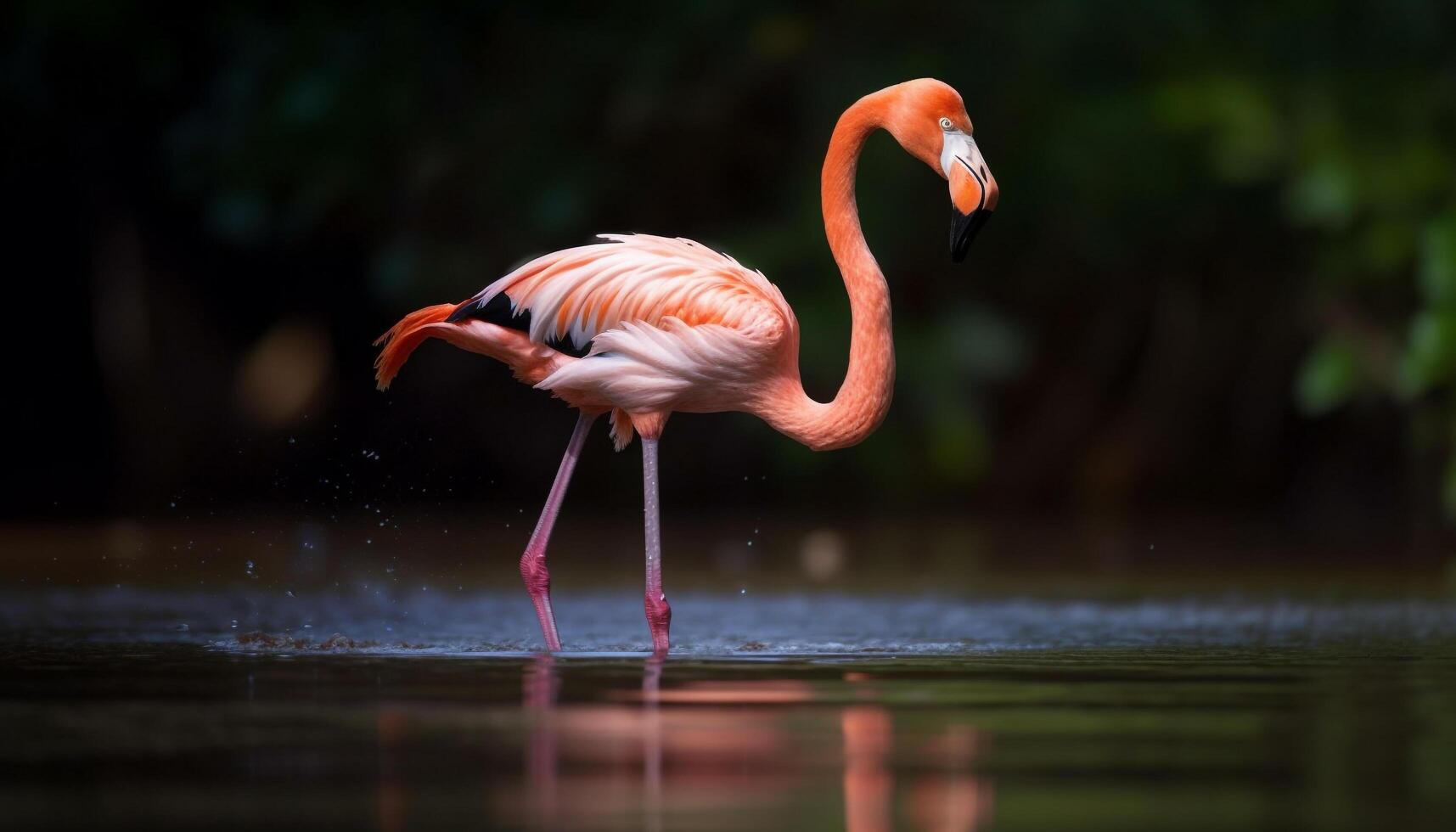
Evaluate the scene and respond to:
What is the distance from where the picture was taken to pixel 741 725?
4.57m

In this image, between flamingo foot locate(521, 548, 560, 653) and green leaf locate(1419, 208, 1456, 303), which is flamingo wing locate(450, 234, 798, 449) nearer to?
flamingo foot locate(521, 548, 560, 653)

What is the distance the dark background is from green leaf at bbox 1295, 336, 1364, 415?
254 millimetres

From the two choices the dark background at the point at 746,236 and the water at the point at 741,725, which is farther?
the dark background at the point at 746,236

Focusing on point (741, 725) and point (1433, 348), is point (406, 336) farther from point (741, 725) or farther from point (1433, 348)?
point (1433, 348)

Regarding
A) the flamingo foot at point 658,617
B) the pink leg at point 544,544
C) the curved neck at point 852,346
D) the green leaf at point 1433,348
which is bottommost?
the flamingo foot at point 658,617

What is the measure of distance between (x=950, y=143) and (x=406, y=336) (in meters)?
1.81

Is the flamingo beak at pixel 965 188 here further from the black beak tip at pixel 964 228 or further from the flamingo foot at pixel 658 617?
the flamingo foot at pixel 658 617

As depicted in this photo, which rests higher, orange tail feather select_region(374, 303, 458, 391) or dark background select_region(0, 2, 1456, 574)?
dark background select_region(0, 2, 1456, 574)

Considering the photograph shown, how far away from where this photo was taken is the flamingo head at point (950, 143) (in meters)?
7.02

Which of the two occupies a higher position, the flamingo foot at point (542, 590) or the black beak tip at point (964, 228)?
the black beak tip at point (964, 228)

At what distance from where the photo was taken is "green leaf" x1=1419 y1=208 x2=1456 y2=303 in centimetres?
1406

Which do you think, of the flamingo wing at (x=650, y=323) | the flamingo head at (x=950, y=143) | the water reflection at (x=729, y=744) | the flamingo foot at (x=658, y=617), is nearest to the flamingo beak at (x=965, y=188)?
the flamingo head at (x=950, y=143)

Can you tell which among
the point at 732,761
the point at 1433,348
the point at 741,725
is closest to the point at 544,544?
the point at 741,725

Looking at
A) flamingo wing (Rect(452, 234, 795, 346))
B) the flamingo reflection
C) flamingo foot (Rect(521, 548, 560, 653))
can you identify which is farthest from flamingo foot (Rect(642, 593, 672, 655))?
Result: the flamingo reflection
